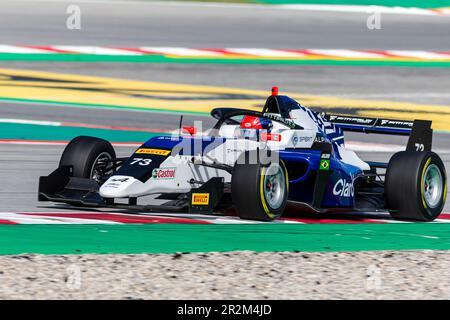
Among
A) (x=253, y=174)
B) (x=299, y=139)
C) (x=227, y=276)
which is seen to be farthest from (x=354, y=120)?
(x=227, y=276)

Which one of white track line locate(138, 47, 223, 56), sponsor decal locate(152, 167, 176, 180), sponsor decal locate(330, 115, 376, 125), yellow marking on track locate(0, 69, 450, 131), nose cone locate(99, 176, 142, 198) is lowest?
nose cone locate(99, 176, 142, 198)

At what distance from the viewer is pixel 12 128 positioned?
14922mm

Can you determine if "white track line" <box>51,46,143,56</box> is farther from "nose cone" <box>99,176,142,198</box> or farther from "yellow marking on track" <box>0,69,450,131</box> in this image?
"nose cone" <box>99,176,142,198</box>

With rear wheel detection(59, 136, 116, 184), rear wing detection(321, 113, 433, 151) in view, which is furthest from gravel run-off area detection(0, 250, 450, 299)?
rear wing detection(321, 113, 433, 151)

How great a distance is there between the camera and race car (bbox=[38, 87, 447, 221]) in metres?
9.03

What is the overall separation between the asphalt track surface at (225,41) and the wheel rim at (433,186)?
12.4 feet

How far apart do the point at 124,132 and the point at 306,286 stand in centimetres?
815

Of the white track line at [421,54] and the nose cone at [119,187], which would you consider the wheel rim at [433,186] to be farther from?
the white track line at [421,54]

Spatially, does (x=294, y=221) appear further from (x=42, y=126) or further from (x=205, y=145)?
(x=42, y=126)

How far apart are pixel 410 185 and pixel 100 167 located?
280 centimetres

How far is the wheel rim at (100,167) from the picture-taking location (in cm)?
984

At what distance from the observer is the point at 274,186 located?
29.9 ft

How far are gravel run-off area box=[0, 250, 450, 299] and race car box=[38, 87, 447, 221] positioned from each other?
1.06 m
